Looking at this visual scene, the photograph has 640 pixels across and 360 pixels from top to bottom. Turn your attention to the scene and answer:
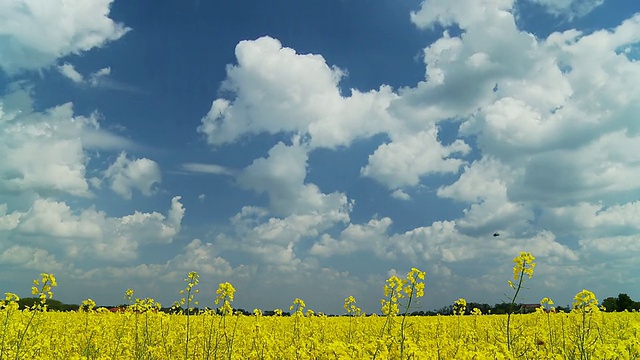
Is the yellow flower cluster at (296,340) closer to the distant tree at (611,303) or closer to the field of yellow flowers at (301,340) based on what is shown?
the field of yellow flowers at (301,340)

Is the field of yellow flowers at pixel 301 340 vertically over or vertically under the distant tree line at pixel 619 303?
over

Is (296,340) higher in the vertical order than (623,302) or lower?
higher

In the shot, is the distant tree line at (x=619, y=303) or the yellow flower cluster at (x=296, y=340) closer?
the yellow flower cluster at (x=296, y=340)

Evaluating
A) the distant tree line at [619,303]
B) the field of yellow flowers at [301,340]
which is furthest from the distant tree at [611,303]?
the field of yellow flowers at [301,340]

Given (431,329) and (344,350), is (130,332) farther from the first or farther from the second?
(344,350)

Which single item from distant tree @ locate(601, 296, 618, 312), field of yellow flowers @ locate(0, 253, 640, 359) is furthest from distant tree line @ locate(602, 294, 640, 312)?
field of yellow flowers @ locate(0, 253, 640, 359)

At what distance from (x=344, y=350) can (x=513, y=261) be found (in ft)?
9.16

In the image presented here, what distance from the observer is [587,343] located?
6816 millimetres

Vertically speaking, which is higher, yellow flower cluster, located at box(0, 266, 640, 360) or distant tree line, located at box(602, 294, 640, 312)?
yellow flower cluster, located at box(0, 266, 640, 360)

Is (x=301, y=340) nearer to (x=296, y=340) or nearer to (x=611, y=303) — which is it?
(x=296, y=340)

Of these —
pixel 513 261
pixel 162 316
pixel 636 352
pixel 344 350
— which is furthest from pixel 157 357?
pixel 636 352

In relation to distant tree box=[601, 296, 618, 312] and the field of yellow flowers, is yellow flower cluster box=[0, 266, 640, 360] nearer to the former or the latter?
the field of yellow flowers

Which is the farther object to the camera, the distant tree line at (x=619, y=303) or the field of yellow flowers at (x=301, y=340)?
the distant tree line at (x=619, y=303)

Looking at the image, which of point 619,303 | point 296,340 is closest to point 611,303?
point 619,303
